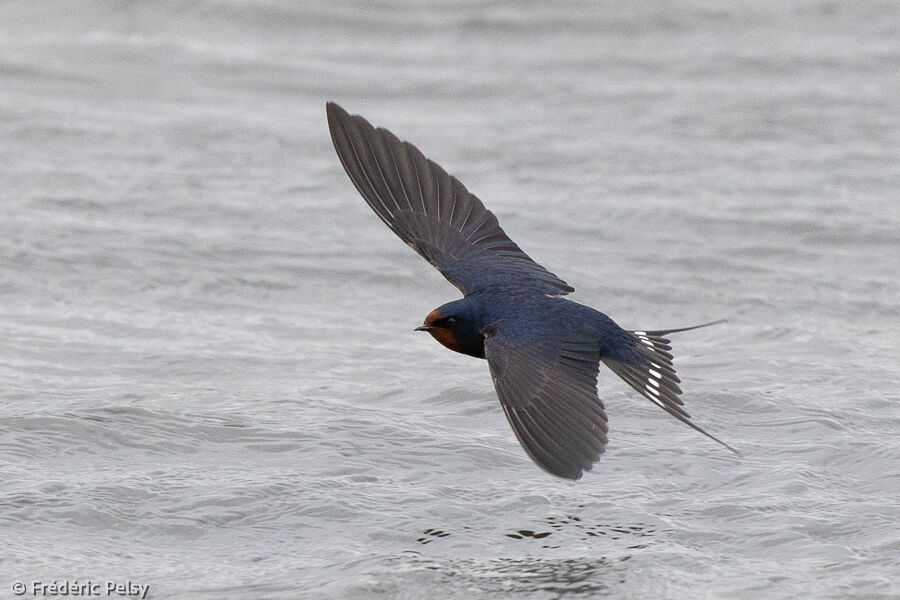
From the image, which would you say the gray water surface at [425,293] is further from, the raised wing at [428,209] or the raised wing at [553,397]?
the raised wing at [428,209]

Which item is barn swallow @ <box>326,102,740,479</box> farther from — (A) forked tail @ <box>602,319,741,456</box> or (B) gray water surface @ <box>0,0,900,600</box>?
(B) gray water surface @ <box>0,0,900,600</box>

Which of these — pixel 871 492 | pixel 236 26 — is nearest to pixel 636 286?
pixel 871 492

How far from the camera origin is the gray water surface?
394cm

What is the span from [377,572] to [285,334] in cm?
211

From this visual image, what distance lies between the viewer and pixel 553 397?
13.1 feet

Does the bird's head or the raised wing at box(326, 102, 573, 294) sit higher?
the raised wing at box(326, 102, 573, 294)

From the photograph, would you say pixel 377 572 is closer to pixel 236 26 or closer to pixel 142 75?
pixel 142 75

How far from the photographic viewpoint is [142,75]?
9328mm
